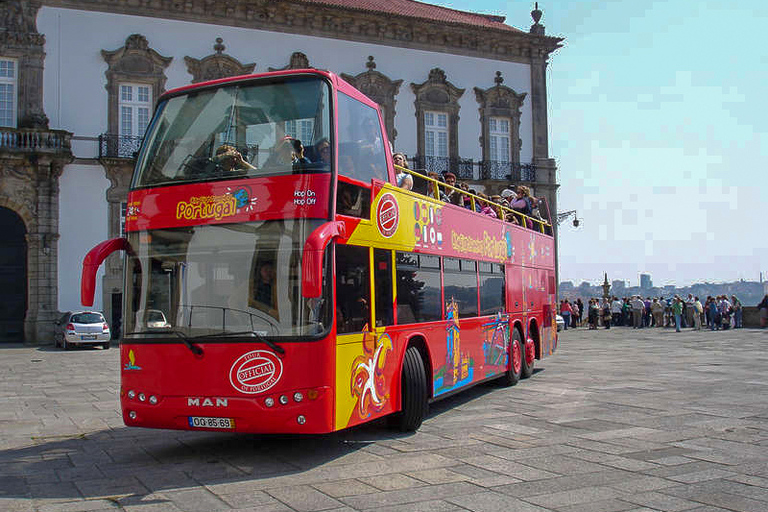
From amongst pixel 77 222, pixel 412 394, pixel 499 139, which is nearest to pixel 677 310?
pixel 499 139

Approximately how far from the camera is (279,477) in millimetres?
6996

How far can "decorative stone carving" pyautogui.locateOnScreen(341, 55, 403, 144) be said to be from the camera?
1383 inches

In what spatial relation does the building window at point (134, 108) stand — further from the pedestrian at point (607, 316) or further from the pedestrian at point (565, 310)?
Answer: the pedestrian at point (607, 316)

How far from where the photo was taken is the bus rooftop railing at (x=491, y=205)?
408 inches

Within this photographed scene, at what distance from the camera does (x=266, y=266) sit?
7.24m

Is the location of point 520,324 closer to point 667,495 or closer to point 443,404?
point 443,404

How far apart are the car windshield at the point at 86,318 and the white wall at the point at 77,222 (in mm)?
3022

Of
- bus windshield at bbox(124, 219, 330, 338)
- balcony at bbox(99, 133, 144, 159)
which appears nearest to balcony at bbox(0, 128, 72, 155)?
balcony at bbox(99, 133, 144, 159)

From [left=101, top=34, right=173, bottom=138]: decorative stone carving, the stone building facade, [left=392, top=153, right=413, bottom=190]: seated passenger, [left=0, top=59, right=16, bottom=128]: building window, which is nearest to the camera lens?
[left=392, top=153, right=413, bottom=190]: seated passenger

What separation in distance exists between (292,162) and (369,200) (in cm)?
120

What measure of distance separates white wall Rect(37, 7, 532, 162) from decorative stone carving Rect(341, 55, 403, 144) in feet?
0.96

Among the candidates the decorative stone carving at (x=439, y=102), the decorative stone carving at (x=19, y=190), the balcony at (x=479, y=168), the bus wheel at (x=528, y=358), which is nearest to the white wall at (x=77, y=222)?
the decorative stone carving at (x=19, y=190)

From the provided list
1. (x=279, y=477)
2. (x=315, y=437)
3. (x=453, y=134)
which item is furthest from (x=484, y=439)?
(x=453, y=134)

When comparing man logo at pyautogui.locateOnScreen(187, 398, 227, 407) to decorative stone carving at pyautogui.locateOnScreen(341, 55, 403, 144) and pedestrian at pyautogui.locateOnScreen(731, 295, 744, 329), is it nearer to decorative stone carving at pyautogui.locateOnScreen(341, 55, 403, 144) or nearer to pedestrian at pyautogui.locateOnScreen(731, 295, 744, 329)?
decorative stone carving at pyautogui.locateOnScreen(341, 55, 403, 144)
